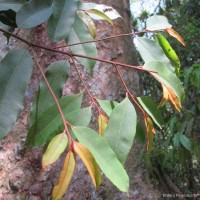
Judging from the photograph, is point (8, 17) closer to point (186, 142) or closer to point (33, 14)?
point (33, 14)

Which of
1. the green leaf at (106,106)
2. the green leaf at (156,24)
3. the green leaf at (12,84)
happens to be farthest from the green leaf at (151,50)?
the green leaf at (12,84)

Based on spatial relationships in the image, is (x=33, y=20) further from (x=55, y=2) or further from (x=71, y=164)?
(x=71, y=164)

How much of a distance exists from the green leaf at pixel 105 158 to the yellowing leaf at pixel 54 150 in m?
0.04

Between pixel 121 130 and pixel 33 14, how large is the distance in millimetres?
273

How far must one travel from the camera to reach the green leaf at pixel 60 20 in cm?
60

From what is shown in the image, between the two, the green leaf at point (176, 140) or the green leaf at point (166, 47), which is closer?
the green leaf at point (166, 47)

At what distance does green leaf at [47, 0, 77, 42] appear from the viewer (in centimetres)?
60

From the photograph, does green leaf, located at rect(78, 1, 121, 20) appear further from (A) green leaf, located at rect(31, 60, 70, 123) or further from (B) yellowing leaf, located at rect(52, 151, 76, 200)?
(B) yellowing leaf, located at rect(52, 151, 76, 200)

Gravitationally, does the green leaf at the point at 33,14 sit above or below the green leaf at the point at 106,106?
above

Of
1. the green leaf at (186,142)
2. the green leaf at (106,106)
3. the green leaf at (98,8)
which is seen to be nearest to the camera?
A: the green leaf at (106,106)

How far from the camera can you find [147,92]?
2.61 meters

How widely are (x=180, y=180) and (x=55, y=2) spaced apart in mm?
1875

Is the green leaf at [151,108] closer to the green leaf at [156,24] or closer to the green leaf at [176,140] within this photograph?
the green leaf at [156,24]

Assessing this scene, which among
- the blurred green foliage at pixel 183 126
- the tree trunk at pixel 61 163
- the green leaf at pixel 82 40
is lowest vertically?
the blurred green foliage at pixel 183 126
